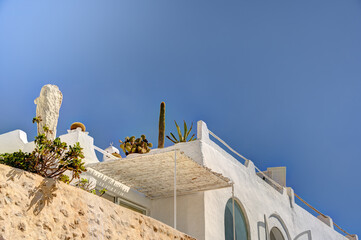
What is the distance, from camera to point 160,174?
562 inches

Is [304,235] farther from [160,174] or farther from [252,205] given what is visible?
[160,174]

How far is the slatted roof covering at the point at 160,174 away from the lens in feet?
43.7

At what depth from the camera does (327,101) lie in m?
41.3

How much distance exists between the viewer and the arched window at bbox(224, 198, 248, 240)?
15.8 m

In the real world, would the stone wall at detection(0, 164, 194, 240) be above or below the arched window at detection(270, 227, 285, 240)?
below

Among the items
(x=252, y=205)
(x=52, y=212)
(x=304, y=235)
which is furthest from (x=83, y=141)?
(x=304, y=235)

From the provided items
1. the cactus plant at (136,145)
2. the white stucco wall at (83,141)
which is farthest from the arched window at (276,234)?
the white stucco wall at (83,141)

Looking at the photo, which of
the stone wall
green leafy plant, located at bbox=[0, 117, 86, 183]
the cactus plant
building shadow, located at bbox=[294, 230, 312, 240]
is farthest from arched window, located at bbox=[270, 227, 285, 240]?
green leafy plant, located at bbox=[0, 117, 86, 183]

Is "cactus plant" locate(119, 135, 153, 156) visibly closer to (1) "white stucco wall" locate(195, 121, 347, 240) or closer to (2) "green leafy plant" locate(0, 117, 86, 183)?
(1) "white stucco wall" locate(195, 121, 347, 240)

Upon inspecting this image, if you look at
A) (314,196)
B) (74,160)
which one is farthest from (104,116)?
(74,160)

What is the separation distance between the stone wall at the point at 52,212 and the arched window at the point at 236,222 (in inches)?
235

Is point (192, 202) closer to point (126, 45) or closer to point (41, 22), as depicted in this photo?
point (41, 22)

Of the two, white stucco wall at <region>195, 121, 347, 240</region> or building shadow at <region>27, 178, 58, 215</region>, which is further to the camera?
white stucco wall at <region>195, 121, 347, 240</region>

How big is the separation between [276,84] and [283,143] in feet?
17.5
